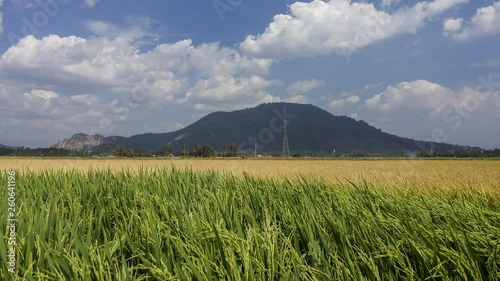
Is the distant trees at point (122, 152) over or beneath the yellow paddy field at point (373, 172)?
over

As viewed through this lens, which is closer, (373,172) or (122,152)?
(373,172)

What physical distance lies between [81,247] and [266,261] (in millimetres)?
1494

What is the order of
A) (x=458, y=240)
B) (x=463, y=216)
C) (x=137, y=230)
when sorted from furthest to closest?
(x=463, y=216), (x=137, y=230), (x=458, y=240)

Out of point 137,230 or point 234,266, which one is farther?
point 137,230

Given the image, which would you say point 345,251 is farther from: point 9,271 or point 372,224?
point 9,271

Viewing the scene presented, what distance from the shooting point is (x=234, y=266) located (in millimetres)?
2393

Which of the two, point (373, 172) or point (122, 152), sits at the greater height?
point (122, 152)

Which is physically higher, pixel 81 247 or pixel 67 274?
pixel 81 247

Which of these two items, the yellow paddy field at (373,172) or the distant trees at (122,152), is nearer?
the yellow paddy field at (373,172)

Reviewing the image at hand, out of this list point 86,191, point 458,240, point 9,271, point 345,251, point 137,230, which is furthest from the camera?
point 86,191

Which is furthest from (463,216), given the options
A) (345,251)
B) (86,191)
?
(86,191)

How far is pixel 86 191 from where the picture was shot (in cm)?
636

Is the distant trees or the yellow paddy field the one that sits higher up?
the distant trees

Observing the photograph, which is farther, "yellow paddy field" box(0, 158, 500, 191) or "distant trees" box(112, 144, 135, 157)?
"distant trees" box(112, 144, 135, 157)
